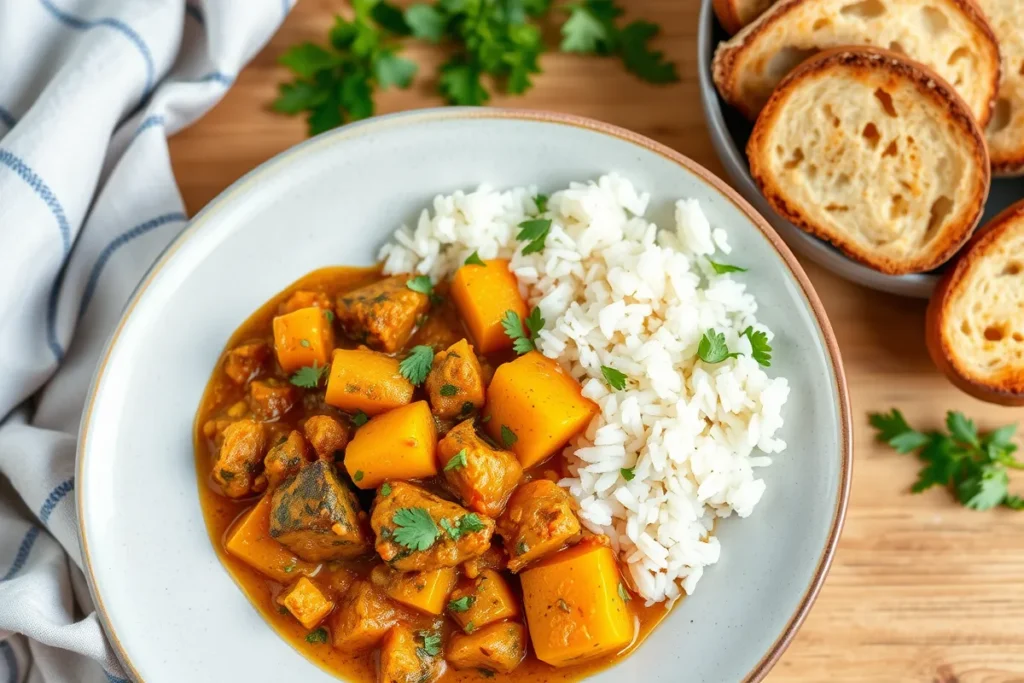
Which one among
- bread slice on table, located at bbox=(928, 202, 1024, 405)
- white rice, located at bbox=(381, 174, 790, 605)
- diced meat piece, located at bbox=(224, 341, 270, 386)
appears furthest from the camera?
bread slice on table, located at bbox=(928, 202, 1024, 405)

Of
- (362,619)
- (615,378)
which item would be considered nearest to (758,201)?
(615,378)

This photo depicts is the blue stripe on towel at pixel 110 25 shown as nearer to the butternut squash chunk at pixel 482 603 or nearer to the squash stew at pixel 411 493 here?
the squash stew at pixel 411 493

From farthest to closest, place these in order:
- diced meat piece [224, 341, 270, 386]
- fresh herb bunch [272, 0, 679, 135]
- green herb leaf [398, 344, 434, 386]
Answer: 1. fresh herb bunch [272, 0, 679, 135]
2. diced meat piece [224, 341, 270, 386]
3. green herb leaf [398, 344, 434, 386]

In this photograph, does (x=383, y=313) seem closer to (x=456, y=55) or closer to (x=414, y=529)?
(x=414, y=529)

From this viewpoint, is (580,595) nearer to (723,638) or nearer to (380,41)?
(723,638)

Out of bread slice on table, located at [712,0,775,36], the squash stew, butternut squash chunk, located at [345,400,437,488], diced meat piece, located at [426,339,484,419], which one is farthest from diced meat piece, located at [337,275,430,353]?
bread slice on table, located at [712,0,775,36]

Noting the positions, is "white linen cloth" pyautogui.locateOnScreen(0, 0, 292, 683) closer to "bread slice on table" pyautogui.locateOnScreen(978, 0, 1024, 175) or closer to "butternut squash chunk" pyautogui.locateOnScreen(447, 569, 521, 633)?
"butternut squash chunk" pyautogui.locateOnScreen(447, 569, 521, 633)

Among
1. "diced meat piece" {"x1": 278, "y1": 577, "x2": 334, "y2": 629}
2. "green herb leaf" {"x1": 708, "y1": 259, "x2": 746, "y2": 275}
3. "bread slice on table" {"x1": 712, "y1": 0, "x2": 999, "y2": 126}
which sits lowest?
"diced meat piece" {"x1": 278, "y1": 577, "x2": 334, "y2": 629}
